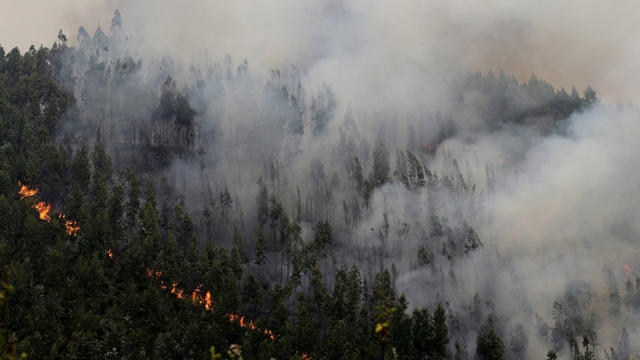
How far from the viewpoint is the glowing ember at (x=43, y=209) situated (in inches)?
6634

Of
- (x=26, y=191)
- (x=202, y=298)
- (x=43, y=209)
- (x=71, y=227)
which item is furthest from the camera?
(x=43, y=209)

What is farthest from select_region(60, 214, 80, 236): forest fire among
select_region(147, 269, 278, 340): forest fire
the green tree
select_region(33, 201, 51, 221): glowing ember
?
the green tree

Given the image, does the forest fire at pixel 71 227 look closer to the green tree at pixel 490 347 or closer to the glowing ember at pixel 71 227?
the glowing ember at pixel 71 227

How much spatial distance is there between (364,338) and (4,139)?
151 metres

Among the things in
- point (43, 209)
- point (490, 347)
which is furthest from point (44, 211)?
point (490, 347)

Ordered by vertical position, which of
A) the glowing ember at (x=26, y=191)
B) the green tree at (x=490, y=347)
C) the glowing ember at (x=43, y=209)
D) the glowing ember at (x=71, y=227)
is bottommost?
the green tree at (x=490, y=347)

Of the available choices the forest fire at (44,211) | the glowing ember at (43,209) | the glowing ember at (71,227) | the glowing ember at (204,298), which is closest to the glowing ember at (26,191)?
the forest fire at (44,211)

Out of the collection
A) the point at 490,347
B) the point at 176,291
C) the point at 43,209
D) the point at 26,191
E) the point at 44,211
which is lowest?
the point at 490,347

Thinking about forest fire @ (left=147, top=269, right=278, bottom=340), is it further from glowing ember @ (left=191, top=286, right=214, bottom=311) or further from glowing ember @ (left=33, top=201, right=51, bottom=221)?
glowing ember @ (left=33, top=201, right=51, bottom=221)

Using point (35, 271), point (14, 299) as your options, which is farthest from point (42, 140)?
point (14, 299)

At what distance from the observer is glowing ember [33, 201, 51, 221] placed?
168 metres

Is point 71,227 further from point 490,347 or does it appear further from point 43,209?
point 490,347

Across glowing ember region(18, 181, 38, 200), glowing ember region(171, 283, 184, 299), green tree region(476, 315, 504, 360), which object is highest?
glowing ember region(18, 181, 38, 200)

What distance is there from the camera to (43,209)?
572 feet
